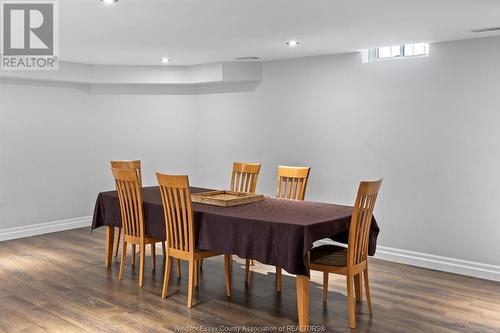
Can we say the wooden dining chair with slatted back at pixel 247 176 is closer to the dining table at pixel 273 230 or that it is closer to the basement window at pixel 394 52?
the dining table at pixel 273 230

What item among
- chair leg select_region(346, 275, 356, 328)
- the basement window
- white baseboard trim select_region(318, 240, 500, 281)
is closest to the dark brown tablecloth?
chair leg select_region(346, 275, 356, 328)

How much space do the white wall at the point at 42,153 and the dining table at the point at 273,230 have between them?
9.39ft

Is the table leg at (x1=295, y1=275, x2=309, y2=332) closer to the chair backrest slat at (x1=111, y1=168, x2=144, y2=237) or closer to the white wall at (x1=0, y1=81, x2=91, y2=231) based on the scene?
the chair backrest slat at (x1=111, y1=168, x2=144, y2=237)

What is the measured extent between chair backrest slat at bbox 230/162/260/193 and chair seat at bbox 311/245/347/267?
1.55 metres

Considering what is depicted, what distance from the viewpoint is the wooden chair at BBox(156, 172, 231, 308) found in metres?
3.91

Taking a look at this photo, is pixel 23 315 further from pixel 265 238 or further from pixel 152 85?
pixel 152 85

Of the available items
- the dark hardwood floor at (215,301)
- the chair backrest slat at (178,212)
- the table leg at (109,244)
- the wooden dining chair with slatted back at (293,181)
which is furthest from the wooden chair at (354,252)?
the table leg at (109,244)

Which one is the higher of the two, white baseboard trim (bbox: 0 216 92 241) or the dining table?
the dining table

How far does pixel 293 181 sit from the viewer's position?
4.99 metres

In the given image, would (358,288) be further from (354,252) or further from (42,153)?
(42,153)

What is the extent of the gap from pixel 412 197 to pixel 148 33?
3119 mm

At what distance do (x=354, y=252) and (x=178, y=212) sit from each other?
54.0 inches

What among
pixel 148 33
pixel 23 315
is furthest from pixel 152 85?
pixel 23 315

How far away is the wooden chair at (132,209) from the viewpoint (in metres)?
4.43
